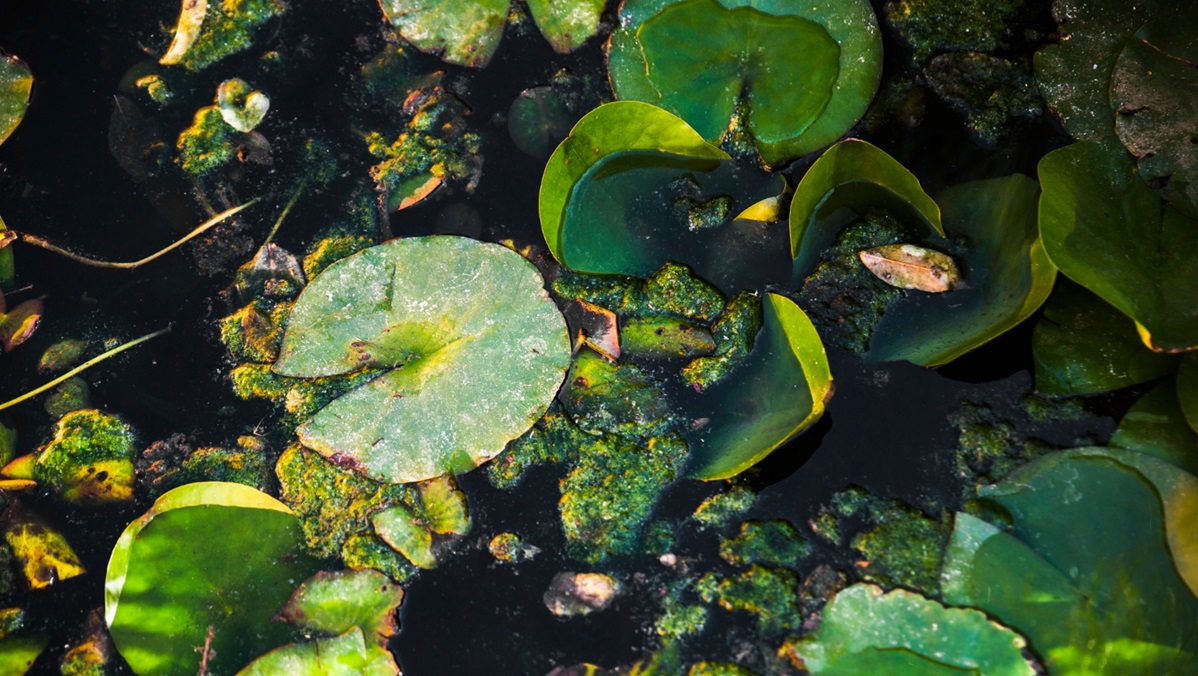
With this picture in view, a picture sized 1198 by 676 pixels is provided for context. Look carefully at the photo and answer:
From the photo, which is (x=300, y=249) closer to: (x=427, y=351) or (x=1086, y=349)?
(x=427, y=351)

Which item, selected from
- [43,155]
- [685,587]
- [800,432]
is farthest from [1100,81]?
[43,155]

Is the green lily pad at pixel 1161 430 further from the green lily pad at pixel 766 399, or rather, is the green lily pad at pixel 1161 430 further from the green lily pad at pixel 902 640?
the green lily pad at pixel 766 399

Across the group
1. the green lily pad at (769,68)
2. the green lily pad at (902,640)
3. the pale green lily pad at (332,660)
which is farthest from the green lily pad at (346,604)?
the green lily pad at (769,68)

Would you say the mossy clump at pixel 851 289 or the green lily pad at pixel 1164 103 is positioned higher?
the green lily pad at pixel 1164 103

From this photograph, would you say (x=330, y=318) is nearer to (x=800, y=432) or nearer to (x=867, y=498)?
(x=800, y=432)

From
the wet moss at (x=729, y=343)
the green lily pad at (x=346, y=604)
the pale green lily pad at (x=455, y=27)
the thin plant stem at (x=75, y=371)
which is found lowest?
the green lily pad at (x=346, y=604)
